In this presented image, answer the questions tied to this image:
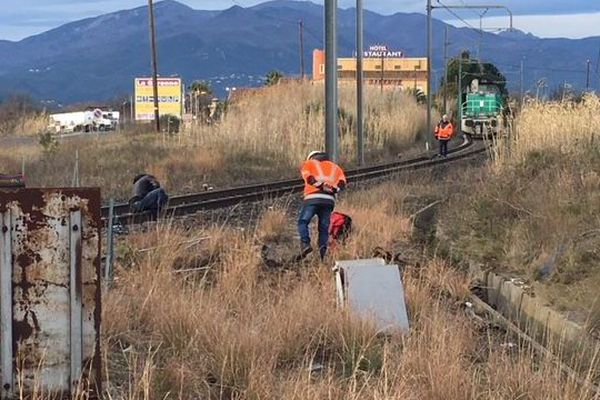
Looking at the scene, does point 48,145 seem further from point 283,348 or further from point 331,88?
point 283,348

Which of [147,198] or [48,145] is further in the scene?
[48,145]

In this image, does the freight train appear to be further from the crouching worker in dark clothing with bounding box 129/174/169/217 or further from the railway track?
the crouching worker in dark clothing with bounding box 129/174/169/217

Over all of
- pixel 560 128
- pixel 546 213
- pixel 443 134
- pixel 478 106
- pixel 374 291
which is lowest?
pixel 374 291

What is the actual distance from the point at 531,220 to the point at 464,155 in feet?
83.9

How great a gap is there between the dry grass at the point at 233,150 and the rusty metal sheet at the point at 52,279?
606 inches

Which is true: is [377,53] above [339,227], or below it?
above

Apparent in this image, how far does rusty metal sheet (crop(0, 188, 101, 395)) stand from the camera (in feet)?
12.9

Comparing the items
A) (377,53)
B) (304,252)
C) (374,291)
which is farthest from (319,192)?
(377,53)

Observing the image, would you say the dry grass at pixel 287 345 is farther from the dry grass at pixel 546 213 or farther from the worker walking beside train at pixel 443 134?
the worker walking beside train at pixel 443 134

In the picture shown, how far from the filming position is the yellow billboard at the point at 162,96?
84500 millimetres

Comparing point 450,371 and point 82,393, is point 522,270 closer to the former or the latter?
point 450,371

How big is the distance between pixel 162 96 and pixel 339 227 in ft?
248

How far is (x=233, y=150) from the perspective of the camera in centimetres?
2814

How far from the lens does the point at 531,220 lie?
1081cm
